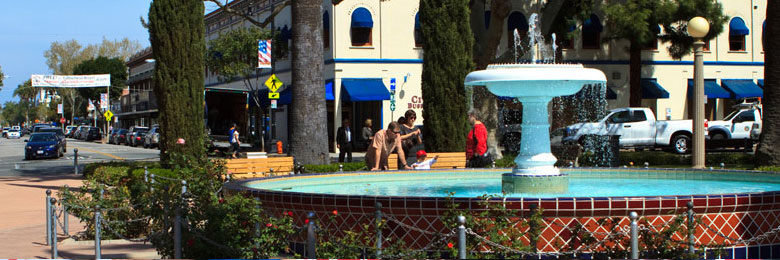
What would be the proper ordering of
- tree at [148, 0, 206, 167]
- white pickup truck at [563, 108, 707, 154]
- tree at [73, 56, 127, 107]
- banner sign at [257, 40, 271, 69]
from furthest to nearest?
tree at [73, 56, 127, 107], white pickup truck at [563, 108, 707, 154], banner sign at [257, 40, 271, 69], tree at [148, 0, 206, 167]

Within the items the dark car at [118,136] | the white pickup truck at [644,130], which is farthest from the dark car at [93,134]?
the white pickup truck at [644,130]

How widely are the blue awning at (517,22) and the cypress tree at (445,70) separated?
17004 millimetres

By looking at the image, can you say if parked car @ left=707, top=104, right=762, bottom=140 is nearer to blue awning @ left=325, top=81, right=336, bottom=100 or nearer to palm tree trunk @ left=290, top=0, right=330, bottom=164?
blue awning @ left=325, top=81, right=336, bottom=100

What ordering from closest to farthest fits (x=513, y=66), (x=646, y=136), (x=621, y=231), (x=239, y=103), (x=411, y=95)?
(x=621, y=231) → (x=513, y=66) → (x=646, y=136) → (x=239, y=103) → (x=411, y=95)

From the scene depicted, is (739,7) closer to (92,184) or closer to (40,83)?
(92,184)

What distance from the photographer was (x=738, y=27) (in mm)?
43750

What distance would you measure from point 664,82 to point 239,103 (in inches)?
859

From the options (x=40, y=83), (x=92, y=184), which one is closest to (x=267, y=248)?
(x=92, y=184)

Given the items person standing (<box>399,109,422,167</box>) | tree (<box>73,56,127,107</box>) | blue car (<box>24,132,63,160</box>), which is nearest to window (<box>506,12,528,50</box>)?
person standing (<box>399,109,422,167</box>)

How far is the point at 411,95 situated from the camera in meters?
39.5

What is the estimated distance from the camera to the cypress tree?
23344mm

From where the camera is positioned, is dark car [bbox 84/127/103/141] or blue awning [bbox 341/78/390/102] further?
dark car [bbox 84/127/103/141]

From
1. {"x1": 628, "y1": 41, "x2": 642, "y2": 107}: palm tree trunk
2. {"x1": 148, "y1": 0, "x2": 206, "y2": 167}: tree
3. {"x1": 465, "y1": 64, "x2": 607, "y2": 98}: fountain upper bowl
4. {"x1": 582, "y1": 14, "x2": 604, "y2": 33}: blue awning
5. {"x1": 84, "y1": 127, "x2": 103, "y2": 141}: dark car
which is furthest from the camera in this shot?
{"x1": 84, "y1": 127, "x2": 103, "y2": 141}: dark car

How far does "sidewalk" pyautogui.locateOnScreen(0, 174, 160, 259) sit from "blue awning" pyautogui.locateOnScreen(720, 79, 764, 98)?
34.4m
